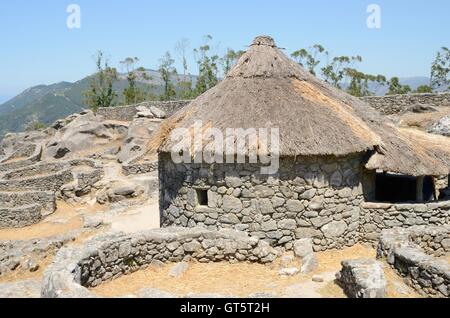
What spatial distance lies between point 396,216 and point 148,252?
7.16 metres

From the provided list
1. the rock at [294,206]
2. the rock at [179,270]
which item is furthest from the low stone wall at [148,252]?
the rock at [294,206]

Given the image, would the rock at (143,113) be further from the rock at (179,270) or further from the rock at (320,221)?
the rock at (179,270)

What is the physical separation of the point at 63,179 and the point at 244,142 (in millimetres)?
17250

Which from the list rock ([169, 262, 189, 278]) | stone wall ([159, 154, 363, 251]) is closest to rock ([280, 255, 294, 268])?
stone wall ([159, 154, 363, 251])

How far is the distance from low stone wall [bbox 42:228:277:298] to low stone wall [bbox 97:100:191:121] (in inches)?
1088

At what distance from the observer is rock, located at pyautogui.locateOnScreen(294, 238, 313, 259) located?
11781 millimetres

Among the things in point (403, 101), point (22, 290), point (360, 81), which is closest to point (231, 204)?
point (22, 290)

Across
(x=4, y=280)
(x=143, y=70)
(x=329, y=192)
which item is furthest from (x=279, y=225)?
(x=143, y=70)

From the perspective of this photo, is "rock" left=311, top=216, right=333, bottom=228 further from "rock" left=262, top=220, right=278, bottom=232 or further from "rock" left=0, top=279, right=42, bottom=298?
"rock" left=0, top=279, right=42, bottom=298

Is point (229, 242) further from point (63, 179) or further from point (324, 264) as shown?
point (63, 179)

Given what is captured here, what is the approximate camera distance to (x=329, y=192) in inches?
494

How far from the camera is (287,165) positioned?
12227mm

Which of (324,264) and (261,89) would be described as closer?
(324,264)

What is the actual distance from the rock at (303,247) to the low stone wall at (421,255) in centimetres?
177
